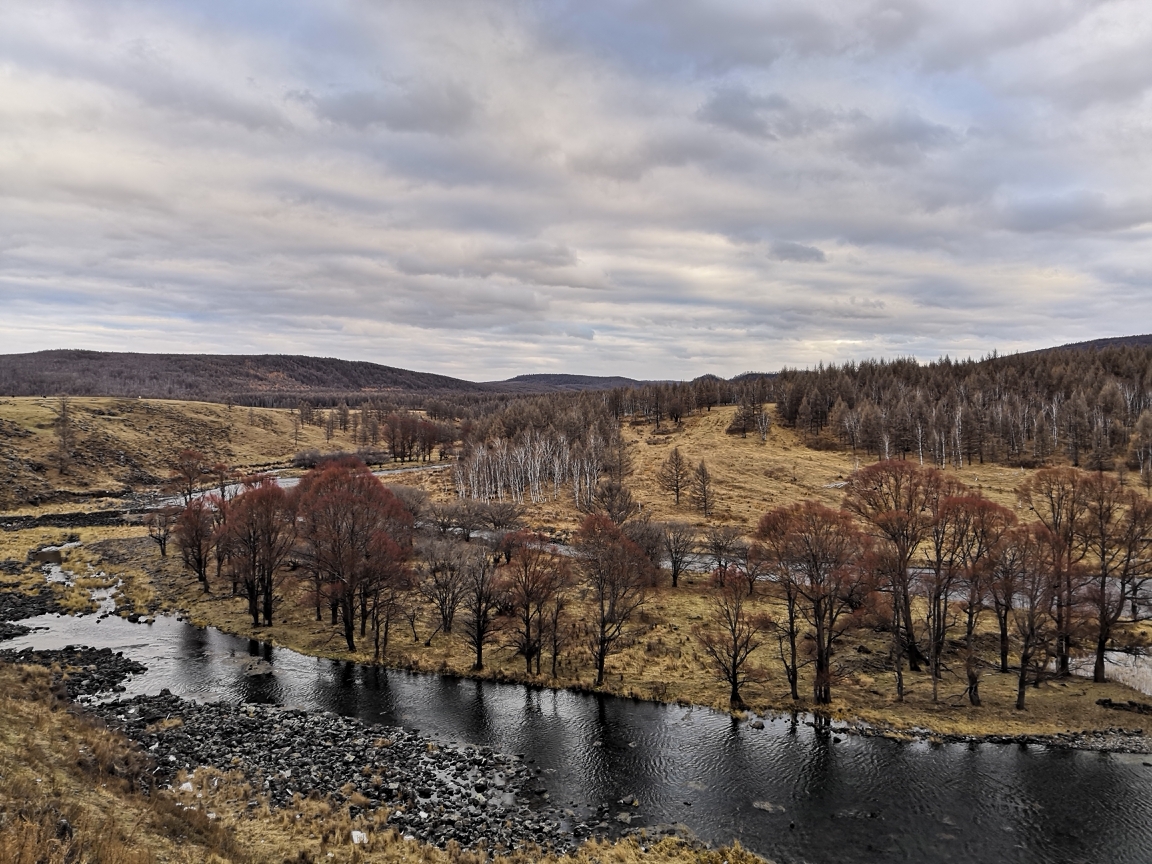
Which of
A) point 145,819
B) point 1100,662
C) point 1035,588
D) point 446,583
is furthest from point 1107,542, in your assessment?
point 145,819

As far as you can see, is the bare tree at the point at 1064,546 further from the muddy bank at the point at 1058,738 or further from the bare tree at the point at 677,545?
the bare tree at the point at 677,545

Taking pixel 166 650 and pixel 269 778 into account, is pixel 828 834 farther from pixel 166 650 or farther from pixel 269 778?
pixel 166 650

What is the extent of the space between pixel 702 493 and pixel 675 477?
28.5ft

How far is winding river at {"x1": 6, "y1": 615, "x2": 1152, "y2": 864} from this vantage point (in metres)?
24.7

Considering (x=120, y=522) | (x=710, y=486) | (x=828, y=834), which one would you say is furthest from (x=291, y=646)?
(x=710, y=486)

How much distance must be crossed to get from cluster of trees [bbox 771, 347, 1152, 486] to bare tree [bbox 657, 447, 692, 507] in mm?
46679

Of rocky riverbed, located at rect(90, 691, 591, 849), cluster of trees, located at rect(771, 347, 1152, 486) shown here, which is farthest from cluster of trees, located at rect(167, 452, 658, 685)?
cluster of trees, located at rect(771, 347, 1152, 486)

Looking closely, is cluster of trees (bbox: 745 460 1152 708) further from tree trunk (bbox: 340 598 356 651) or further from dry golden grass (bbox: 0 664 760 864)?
tree trunk (bbox: 340 598 356 651)

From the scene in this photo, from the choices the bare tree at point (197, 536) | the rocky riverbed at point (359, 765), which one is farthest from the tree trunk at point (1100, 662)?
the bare tree at point (197, 536)

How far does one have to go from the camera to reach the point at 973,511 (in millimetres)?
39562

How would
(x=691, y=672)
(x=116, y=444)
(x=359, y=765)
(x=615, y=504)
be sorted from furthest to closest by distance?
(x=116, y=444), (x=615, y=504), (x=691, y=672), (x=359, y=765)

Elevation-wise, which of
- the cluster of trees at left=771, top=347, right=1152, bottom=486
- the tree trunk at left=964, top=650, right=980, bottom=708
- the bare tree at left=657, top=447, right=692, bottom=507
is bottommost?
the tree trunk at left=964, top=650, right=980, bottom=708

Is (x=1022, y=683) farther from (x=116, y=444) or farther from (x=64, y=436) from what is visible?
(x=116, y=444)

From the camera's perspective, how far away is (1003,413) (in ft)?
427
